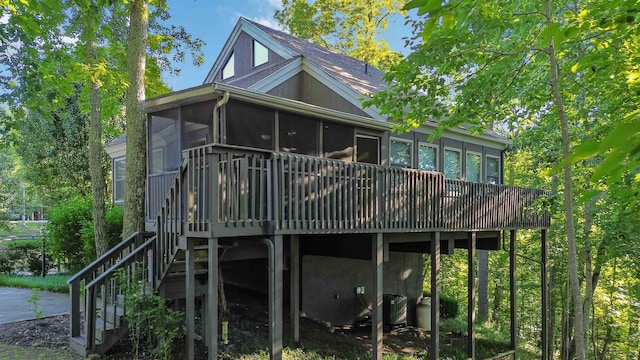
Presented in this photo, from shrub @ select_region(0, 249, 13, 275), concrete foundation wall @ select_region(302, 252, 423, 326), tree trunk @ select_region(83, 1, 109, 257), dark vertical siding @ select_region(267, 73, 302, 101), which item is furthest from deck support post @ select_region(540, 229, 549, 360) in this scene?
shrub @ select_region(0, 249, 13, 275)

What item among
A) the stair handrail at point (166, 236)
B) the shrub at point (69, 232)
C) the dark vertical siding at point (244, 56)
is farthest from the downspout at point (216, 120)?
the shrub at point (69, 232)

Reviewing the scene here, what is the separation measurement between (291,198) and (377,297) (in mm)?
2650

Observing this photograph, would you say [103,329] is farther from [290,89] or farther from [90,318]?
[290,89]

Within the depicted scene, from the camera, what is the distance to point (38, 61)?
805 centimetres

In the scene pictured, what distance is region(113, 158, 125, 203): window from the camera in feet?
47.9

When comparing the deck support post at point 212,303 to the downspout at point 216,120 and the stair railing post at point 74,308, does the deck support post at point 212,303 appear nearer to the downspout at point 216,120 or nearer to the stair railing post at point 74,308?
the stair railing post at point 74,308

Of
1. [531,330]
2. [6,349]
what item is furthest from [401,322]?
[531,330]

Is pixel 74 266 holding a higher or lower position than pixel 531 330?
higher

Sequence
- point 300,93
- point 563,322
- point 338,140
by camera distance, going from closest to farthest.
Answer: point 338,140 < point 300,93 < point 563,322

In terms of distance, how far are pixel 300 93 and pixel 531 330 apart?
57.5 feet

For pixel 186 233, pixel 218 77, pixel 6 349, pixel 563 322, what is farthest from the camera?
pixel 563 322

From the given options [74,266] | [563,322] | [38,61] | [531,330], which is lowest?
[531,330]

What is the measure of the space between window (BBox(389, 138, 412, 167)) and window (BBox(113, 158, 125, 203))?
8837mm

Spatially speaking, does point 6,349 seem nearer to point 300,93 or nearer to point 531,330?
point 300,93
